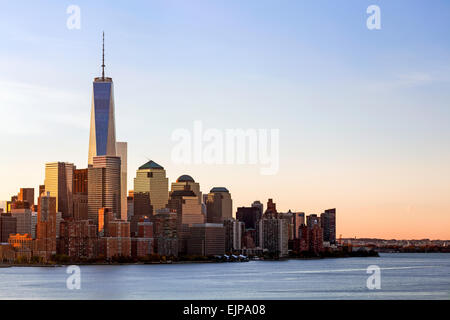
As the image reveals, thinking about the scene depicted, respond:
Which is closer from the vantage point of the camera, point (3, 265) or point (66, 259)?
point (3, 265)

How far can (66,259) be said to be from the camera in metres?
183

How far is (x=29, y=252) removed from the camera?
18600 cm
